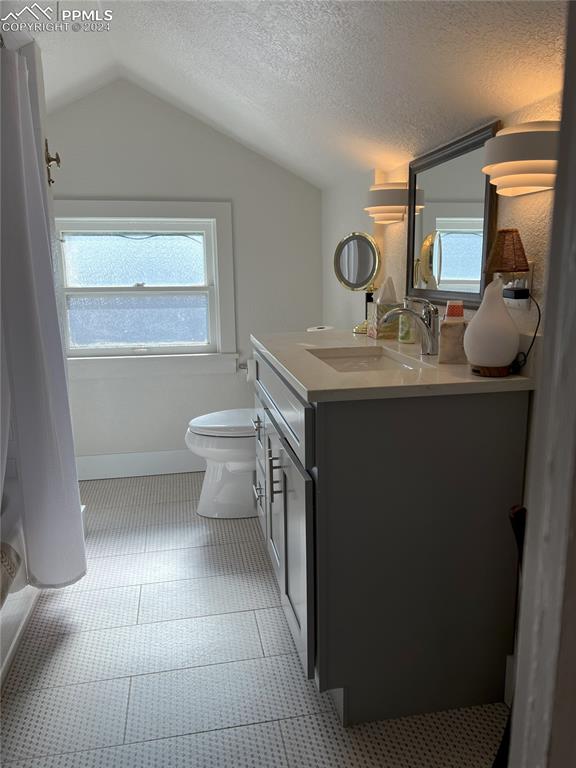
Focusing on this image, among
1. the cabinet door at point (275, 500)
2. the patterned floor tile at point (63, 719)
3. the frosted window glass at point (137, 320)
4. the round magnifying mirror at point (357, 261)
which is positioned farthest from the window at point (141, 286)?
the patterned floor tile at point (63, 719)

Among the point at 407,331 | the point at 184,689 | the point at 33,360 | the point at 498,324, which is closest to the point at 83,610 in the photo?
the point at 184,689

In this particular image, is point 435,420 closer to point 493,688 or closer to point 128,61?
point 493,688

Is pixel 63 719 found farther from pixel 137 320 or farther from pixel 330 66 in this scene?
pixel 137 320

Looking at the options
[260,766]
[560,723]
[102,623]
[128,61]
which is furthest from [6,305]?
[560,723]

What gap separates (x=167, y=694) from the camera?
1692 millimetres

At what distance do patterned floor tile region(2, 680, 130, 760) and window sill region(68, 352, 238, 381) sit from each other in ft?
6.44

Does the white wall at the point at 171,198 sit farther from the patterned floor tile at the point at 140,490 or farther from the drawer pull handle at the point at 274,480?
the drawer pull handle at the point at 274,480

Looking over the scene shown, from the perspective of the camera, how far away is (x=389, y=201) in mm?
2287

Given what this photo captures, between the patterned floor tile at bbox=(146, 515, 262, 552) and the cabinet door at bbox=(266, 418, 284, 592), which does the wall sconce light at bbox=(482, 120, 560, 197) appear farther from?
the patterned floor tile at bbox=(146, 515, 262, 552)

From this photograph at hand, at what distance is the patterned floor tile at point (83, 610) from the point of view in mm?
2039

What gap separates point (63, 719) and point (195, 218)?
100 inches

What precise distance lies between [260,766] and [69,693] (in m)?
0.63

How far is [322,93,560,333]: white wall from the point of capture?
1.49 meters

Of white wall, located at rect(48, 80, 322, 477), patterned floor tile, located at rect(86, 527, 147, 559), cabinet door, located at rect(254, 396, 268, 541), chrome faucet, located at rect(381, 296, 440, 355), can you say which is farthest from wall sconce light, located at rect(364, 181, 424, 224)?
patterned floor tile, located at rect(86, 527, 147, 559)
